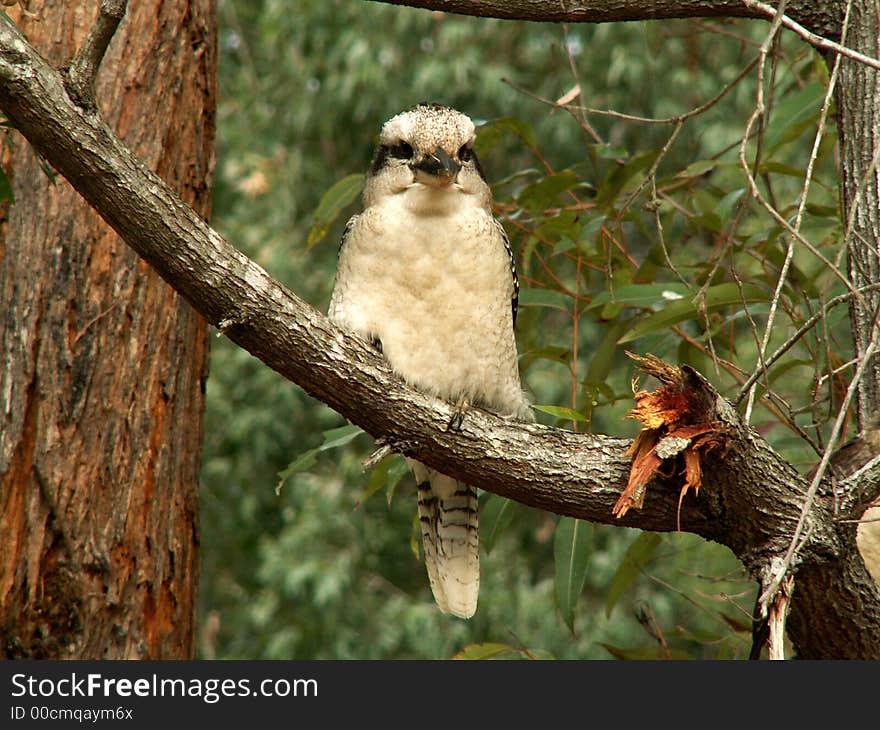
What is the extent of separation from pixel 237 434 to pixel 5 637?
450 cm

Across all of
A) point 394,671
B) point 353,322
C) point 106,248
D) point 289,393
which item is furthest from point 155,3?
point 289,393

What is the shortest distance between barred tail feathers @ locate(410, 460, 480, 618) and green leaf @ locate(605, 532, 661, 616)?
34 centimetres

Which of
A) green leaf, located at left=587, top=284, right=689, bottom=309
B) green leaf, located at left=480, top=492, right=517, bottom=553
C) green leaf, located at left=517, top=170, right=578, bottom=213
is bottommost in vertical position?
green leaf, located at left=480, top=492, right=517, bottom=553

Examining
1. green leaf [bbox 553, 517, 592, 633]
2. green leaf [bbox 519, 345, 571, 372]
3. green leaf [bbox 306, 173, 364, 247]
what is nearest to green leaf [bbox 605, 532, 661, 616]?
green leaf [bbox 553, 517, 592, 633]

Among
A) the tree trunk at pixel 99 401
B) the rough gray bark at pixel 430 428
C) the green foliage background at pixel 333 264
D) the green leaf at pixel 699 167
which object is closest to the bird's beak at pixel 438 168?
the rough gray bark at pixel 430 428

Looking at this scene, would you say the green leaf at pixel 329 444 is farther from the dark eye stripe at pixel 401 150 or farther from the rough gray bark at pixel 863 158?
the rough gray bark at pixel 863 158

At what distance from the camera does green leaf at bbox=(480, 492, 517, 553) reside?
251cm

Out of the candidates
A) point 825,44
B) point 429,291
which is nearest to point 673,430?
point 825,44

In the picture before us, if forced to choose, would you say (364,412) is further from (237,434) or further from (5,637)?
(237,434)

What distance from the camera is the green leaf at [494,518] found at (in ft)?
8.22

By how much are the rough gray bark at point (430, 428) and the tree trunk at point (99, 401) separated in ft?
2.49

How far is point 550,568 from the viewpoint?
7.01 metres

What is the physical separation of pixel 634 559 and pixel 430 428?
101 cm

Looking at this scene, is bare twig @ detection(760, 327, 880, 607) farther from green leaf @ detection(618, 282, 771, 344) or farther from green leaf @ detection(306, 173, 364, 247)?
green leaf @ detection(306, 173, 364, 247)
